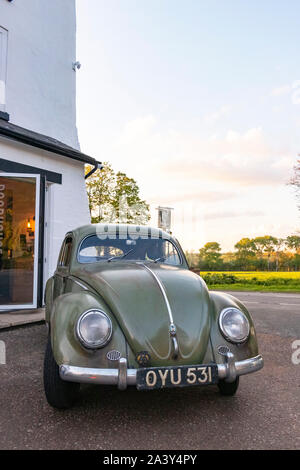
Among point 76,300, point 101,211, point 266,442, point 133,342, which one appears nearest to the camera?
point 266,442

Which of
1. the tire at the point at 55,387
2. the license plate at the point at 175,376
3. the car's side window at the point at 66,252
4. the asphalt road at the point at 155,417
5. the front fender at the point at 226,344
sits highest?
the car's side window at the point at 66,252

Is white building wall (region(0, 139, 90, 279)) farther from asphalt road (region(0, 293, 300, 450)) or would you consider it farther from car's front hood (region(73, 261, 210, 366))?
car's front hood (region(73, 261, 210, 366))

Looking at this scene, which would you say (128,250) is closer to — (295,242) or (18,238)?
(18,238)

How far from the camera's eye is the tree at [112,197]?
912 inches

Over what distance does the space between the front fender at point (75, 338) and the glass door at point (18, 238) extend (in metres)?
4.86

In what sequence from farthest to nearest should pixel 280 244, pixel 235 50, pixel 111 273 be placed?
pixel 280 244
pixel 235 50
pixel 111 273

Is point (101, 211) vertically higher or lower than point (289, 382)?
higher

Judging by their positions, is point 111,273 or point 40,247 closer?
point 111,273

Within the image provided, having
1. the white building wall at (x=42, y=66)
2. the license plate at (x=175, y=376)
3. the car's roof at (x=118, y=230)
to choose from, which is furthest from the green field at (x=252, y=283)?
the license plate at (x=175, y=376)

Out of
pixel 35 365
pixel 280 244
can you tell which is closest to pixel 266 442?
pixel 35 365

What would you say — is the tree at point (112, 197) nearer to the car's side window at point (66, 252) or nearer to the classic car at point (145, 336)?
the car's side window at point (66, 252)

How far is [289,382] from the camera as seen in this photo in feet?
12.0

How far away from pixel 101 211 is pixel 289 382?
2046 centimetres

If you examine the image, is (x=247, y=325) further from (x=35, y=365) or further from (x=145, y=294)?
(x=35, y=365)
